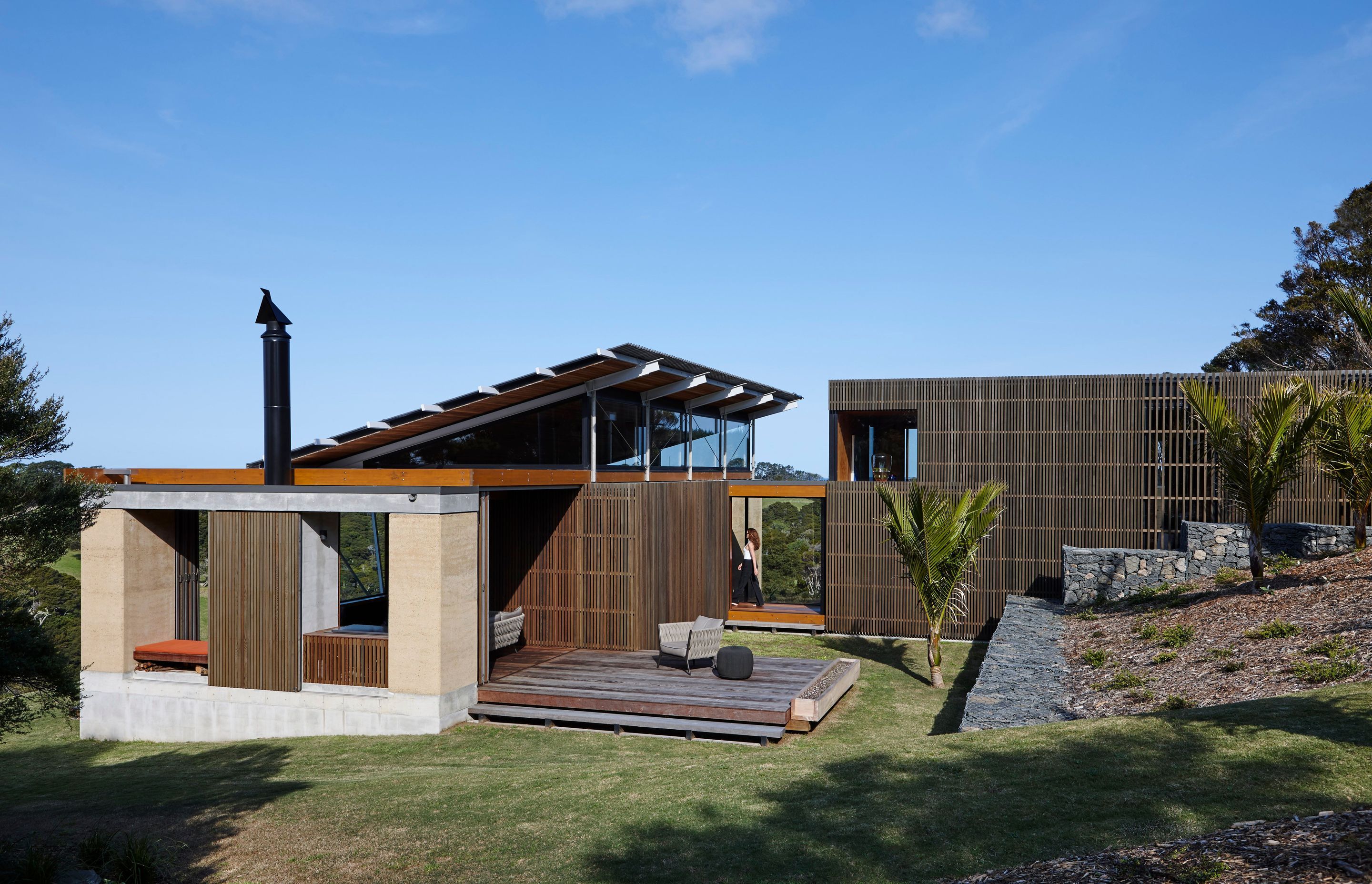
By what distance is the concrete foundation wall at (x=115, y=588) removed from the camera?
37.1ft

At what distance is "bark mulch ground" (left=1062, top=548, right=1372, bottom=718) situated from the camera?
8.05 m

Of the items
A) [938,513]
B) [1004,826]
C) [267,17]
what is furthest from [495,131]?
[1004,826]

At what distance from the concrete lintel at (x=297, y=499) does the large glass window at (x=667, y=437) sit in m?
6.32

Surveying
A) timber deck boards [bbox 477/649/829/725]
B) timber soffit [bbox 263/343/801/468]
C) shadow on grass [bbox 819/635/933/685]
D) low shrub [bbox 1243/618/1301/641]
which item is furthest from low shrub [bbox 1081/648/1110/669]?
timber soffit [bbox 263/343/801/468]

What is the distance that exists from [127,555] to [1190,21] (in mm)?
17965

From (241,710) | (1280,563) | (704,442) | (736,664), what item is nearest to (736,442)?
(704,442)

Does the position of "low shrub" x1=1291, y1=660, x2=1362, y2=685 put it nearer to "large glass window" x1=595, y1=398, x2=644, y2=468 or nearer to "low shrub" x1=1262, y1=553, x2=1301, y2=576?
"low shrub" x1=1262, y1=553, x2=1301, y2=576

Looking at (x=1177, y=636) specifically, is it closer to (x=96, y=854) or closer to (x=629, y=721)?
(x=629, y=721)

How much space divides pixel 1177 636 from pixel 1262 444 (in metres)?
2.98

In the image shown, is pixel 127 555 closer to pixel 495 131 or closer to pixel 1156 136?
pixel 495 131

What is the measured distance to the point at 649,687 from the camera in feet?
36.4

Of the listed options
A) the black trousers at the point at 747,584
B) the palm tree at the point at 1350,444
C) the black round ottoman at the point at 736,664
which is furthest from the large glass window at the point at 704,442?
the palm tree at the point at 1350,444

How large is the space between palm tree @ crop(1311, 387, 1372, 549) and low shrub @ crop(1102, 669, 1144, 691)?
192 inches

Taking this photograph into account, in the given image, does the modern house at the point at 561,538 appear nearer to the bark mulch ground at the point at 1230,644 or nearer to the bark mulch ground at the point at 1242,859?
the bark mulch ground at the point at 1230,644
